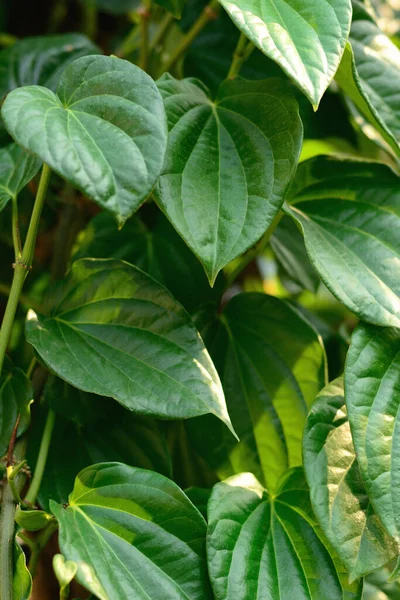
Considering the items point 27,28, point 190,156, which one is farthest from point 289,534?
point 27,28

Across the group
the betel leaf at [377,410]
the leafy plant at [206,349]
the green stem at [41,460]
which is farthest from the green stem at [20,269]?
the betel leaf at [377,410]

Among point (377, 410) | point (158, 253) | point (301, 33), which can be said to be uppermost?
point (301, 33)

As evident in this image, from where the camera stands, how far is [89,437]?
0.72 m

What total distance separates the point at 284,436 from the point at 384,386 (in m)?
0.16

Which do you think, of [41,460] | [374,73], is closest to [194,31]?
[374,73]

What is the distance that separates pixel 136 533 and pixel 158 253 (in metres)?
0.37

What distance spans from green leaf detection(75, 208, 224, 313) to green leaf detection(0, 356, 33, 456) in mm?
203

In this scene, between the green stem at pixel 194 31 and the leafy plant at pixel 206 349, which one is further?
the green stem at pixel 194 31

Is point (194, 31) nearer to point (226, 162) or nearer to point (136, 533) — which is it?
point (226, 162)

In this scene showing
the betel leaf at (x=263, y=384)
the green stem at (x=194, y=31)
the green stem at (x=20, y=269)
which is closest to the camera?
the green stem at (x=20, y=269)

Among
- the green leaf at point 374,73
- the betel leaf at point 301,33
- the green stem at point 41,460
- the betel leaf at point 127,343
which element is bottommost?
the green stem at point 41,460

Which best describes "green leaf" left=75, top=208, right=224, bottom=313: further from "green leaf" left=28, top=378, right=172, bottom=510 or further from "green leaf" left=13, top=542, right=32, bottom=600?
"green leaf" left=13, top=542, right=32, bottom=600

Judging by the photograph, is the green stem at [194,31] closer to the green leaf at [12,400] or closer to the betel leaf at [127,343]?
the betel leaf at [127,343]

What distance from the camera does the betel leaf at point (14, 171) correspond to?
67 centimetres
